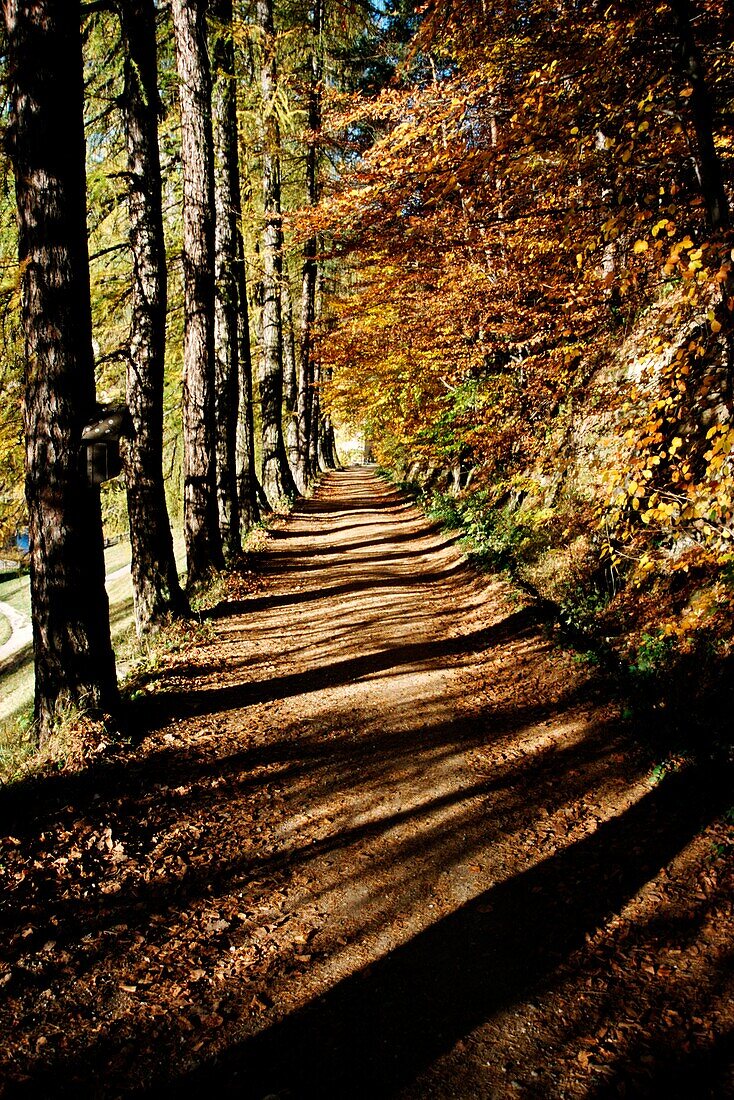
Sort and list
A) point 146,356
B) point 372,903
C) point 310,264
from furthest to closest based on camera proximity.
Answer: point 310,264 < point 146,356 < point 372,903

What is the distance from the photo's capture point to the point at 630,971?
322 cm

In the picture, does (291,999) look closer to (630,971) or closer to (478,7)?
(630,971)

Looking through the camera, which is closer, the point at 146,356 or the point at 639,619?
the point at 639,619

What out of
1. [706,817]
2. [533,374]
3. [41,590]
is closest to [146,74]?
[41,590]

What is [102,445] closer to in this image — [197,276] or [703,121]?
[703,121]

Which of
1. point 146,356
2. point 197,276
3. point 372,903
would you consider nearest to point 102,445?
point 146,356

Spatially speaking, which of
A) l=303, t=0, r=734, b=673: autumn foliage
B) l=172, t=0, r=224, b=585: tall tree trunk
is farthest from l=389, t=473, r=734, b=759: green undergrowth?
l=172, t=0, r=224, b=585: tall tree trunk

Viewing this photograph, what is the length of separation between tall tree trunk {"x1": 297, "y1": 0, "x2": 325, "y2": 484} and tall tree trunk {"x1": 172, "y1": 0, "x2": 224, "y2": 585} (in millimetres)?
3230

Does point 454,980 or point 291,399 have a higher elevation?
point 291,399

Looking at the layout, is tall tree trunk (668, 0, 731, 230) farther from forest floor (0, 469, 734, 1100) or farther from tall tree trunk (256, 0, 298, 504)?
tall tree trunk (256, 0, 298, 504)

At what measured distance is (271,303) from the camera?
678 inches

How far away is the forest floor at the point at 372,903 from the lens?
2807 mm

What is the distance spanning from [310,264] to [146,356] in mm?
15478

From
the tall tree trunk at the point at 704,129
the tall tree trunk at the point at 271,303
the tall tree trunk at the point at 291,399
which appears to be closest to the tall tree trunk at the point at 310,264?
the tall tree trunk at the point at 291,399
